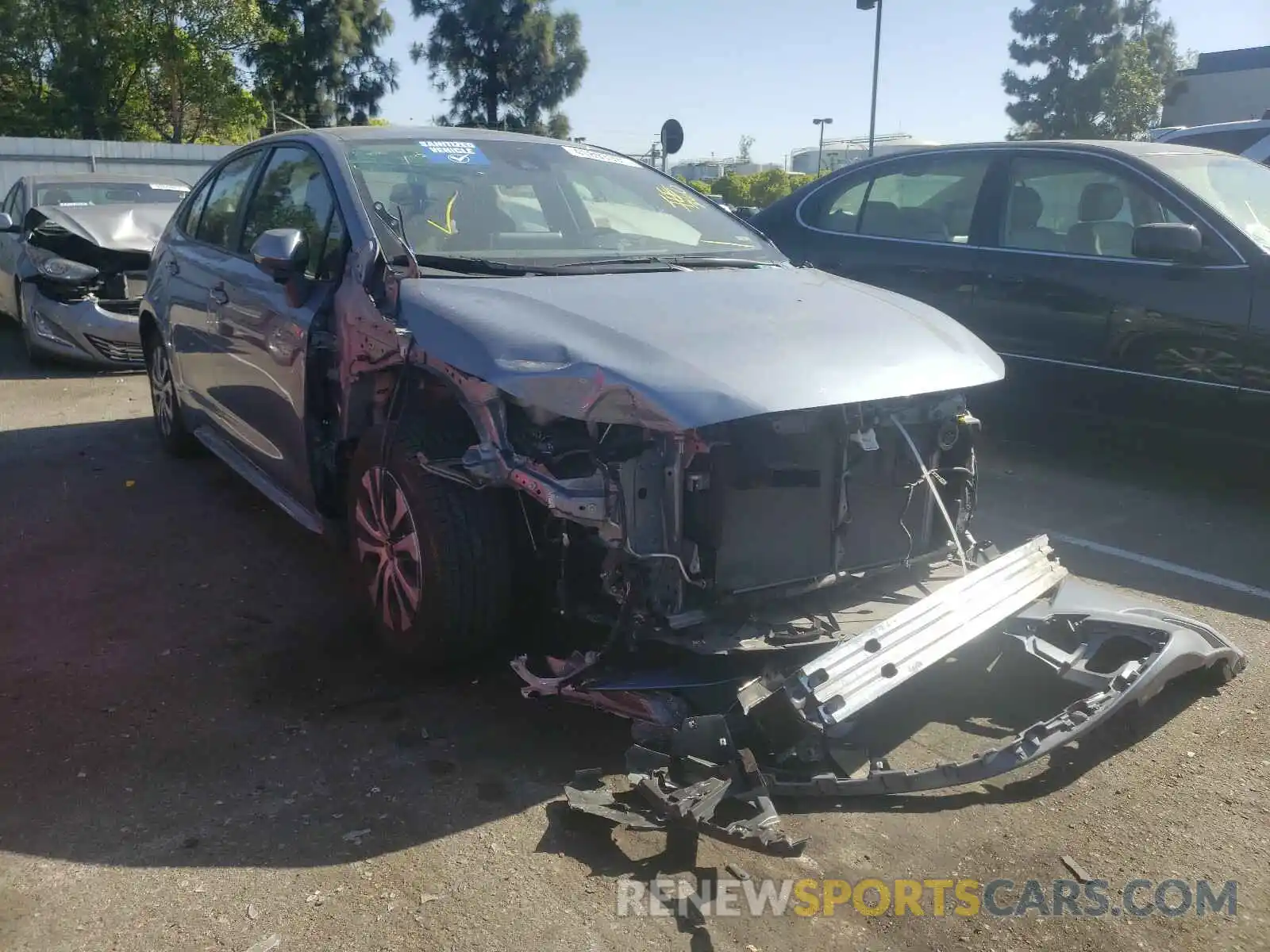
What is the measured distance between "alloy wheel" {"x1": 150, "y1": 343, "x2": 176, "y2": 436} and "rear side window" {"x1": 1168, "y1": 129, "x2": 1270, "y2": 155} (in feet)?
28.0

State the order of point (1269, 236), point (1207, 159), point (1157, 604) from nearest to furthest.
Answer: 1. point (1157, 604)
2. point (1269, 236)
3. point (1207, 159)

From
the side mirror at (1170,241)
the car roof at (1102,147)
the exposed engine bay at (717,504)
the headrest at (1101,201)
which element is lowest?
the exposed engine bay at (717,504)

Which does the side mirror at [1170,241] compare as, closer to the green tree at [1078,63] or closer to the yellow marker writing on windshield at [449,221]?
the yellow marker writing on windshield at [449,221]

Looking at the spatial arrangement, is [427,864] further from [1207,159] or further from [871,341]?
[1207,159]

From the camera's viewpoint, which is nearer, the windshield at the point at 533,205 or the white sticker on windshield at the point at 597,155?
the windshield at the point at 533,205

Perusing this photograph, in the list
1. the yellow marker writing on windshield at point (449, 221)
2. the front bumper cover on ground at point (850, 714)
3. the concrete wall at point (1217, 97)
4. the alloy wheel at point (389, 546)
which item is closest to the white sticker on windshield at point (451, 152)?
the yellow marker writing on windshield at point (449, 221)

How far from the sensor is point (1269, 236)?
215 inches

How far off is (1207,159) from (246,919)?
19.8 feet

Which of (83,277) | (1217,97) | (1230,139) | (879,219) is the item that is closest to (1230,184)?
(879,219)

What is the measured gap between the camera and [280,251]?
369 cm

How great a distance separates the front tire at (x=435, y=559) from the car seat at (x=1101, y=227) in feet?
13.4

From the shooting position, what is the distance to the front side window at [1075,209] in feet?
19.0

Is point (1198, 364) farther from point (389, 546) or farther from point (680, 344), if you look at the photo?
point (389, 546)

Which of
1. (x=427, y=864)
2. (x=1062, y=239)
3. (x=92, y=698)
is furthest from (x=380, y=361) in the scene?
(x=1062, y=239)
